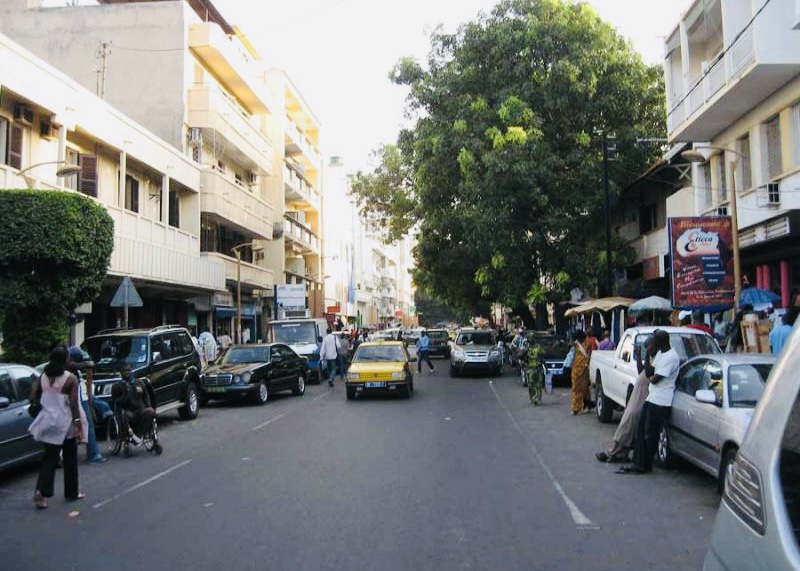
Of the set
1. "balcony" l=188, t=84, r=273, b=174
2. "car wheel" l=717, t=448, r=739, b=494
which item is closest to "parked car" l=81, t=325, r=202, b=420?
"car wheel" l=717, t=448, r=739, b=494

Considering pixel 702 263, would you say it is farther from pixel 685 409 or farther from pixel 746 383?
pixel 746 383

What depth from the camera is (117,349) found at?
14195 millimetres

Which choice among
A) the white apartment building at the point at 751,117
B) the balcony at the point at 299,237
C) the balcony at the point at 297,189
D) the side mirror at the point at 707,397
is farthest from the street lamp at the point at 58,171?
the balcony at the point at 297,189

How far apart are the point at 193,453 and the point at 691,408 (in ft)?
23.2

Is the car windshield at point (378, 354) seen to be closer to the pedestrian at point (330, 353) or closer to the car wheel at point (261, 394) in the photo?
the car wheel at point (261, 394)

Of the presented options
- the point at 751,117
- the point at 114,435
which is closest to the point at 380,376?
the point at 114,435

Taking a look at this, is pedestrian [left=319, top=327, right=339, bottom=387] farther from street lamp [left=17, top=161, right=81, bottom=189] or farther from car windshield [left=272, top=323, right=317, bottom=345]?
street lamp [left=17, top=161, right=81, bottom=189]

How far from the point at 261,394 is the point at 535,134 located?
13.6 meters

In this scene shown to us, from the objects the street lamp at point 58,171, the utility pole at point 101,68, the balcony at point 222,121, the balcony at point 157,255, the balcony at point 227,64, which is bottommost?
the balcony at point 157,255

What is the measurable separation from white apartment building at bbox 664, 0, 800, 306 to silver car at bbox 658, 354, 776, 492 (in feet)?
24.4

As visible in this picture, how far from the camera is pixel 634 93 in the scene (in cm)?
2747

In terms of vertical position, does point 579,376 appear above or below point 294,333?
below

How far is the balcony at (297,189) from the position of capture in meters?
46.2

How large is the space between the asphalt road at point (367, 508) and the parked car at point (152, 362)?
5.27ft
